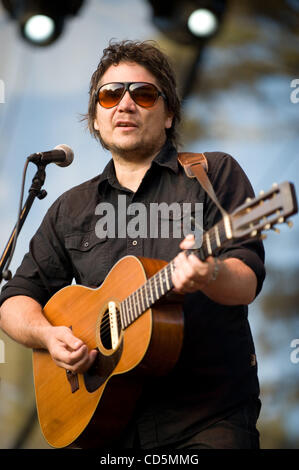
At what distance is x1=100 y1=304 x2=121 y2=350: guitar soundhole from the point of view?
2205 millimetres

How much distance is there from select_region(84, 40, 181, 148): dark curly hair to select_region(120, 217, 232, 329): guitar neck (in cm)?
103

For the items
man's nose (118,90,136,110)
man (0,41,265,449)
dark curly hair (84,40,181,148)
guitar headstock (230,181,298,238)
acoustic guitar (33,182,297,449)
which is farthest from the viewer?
dark curly hair (84,40,181,148)

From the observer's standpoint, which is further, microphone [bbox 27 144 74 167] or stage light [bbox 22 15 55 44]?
stage light [bbox 22 15 55 44]

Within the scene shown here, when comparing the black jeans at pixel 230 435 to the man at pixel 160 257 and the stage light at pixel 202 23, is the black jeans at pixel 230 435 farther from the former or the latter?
the stage light at pixel 202 23

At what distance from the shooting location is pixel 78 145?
4129mm

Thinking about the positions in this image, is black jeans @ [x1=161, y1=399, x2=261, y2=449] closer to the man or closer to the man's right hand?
the man

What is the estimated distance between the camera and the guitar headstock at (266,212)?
166 centimetres

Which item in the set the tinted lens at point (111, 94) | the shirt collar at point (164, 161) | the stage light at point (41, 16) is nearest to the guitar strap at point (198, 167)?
the shirt collar at point (164, 161)

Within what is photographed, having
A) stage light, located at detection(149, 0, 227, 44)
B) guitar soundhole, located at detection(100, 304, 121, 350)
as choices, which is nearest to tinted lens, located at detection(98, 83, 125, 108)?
guitar soundhole, located at detection(100, 304, 121, 350)

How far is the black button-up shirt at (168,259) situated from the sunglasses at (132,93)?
21cm

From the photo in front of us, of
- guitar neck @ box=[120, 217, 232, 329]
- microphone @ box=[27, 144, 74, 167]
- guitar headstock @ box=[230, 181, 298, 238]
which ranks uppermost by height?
microphone @ box=[27, 144, 74, 167]

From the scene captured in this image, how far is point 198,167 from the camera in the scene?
2.43 metres

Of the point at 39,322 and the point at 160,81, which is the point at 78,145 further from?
the point at 39,322

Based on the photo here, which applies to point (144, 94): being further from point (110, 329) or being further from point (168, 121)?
point (110, 329)
